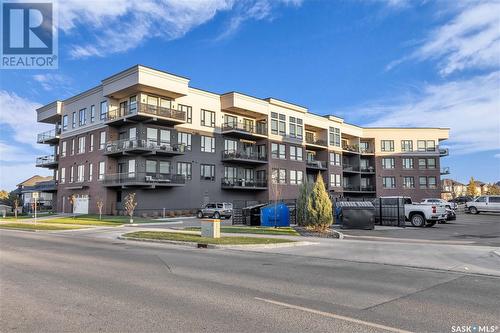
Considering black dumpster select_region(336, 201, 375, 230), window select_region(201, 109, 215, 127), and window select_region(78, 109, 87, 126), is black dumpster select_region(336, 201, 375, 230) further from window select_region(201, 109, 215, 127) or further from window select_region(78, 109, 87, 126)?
window select_region(78, 109, 87, 126)

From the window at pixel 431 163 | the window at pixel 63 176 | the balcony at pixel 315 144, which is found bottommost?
the window at pixel 63 176

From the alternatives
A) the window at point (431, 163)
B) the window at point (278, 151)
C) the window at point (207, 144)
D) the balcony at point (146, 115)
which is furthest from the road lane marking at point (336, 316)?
the window at point (431, 163)

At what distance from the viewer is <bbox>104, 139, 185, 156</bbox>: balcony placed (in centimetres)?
4125

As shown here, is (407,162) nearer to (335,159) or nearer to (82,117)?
(335,159)

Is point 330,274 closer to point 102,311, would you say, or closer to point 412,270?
point 412,270

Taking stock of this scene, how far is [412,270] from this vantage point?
11.1 meters

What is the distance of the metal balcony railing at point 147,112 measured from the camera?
41344mm

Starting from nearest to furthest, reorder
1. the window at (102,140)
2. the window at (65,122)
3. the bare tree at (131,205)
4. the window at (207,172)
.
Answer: the bare tree at (131,205) < the window at (102,140) < the window at (207,172) < the window at (65,122)

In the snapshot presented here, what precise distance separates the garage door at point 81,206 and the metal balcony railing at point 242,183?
16.4m

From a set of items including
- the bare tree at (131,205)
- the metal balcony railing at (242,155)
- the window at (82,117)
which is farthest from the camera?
the metal balcony railing at (242,155)

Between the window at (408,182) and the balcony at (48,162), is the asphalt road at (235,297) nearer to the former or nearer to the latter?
the balcony at (48,162)

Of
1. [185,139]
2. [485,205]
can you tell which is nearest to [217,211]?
[185,139]

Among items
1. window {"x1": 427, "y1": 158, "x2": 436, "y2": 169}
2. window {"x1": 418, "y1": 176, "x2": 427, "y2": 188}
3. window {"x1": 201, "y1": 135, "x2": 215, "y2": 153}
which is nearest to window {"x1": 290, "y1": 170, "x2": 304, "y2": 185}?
window {"x1": 201, "y1": 135, "x2": 215, "y2": 153}

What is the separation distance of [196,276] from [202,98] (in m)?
40.9
